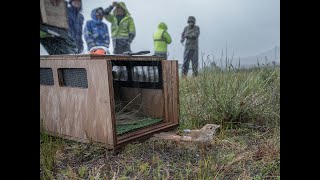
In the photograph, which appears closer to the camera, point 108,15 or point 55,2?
point 55,2

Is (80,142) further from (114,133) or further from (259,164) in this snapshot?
(259,164)

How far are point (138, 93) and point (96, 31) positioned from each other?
4.38 metres

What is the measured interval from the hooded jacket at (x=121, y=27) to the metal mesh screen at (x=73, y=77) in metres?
5.85

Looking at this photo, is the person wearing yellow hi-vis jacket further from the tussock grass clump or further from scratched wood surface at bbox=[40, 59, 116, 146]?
scratched wood surface at bbox=[40, 59, 116, 146]

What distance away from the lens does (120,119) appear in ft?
10.8

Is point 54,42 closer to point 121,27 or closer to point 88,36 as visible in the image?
point 88,36

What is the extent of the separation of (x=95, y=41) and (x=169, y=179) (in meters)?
5.68

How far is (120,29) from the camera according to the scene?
28.3 ft

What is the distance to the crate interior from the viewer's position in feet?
10.6

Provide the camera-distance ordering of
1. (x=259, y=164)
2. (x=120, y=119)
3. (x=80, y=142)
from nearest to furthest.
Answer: (x=259, y=164), (x=80, y=142), (x=120, y=119)

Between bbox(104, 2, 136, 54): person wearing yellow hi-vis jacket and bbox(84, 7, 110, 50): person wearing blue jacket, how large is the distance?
0.79 m

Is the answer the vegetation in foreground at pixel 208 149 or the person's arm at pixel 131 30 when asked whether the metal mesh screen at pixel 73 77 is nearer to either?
the vegetation in foreground at pixel 208 149

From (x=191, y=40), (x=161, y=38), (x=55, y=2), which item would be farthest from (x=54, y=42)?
(x=191, y=40)
